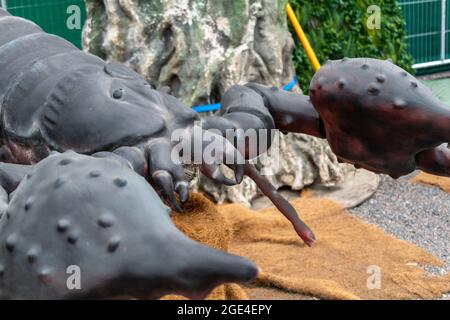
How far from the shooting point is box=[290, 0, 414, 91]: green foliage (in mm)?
4605

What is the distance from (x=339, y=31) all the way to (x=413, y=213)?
1.33 meters

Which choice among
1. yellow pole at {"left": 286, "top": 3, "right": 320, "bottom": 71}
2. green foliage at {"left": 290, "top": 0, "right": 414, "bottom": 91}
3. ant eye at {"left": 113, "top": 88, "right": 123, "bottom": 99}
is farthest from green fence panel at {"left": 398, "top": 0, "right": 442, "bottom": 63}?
ant eye at {"left": 113, "top": 88, "right": 123, "bottom": 99}

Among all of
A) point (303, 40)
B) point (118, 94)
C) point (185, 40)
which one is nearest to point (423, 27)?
point (303, 40)

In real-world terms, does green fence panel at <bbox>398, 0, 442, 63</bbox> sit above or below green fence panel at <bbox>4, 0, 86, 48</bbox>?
below

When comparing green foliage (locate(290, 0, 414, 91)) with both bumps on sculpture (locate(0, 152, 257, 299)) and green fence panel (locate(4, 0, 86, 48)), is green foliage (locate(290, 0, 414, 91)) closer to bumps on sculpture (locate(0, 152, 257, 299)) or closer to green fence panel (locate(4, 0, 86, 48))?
green fence panel (locate(4, 0, 86, 48))

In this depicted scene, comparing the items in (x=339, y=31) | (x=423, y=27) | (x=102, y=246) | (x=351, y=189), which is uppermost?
(x=102, y=246)

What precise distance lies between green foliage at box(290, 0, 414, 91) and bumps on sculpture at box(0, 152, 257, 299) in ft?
12.6

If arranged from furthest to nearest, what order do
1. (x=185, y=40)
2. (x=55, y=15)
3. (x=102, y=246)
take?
(x=55, y=15) < (x=185, y=40) < (x=102, y=246)

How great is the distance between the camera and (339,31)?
4816 millimetres

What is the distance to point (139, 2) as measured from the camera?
10.2 ft

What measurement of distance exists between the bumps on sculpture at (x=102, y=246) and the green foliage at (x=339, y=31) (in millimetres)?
3849

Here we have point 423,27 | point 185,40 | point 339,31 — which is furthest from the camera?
point 423,27

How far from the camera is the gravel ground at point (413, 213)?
392 cm

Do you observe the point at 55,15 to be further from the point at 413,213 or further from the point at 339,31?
the point at 413,213
